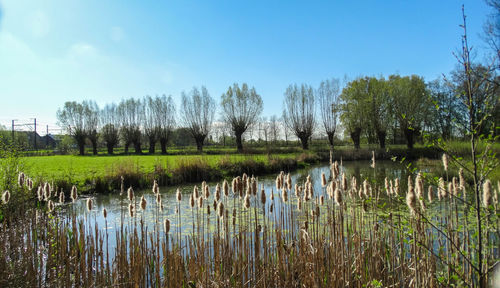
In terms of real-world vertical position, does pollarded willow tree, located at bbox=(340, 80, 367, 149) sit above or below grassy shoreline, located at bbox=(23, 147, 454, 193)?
above

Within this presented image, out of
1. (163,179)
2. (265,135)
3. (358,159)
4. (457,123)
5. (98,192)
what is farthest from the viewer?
(265,135)

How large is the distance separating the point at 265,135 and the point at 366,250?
48049 millimetres

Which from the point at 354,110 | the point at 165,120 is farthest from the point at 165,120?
the point at 354,110

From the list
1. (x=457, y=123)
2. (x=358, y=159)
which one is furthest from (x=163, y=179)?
(x=358, y=159)

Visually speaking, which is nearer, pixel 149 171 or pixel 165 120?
pixel 149 171

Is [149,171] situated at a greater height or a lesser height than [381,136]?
lesser

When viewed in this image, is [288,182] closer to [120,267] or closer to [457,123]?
[457,123]

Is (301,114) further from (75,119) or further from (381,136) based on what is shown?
(75,119)

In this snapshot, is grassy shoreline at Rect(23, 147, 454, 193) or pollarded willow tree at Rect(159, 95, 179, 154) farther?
pollarded willow tree at Rect(159, 95, 179, 154)

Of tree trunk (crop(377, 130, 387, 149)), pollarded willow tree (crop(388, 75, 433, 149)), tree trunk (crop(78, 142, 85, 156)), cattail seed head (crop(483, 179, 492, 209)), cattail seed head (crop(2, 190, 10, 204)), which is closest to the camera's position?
cattail seed head (crop(483, 179, 492, 209))

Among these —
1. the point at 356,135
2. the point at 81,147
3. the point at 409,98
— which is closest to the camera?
the point at 409,98

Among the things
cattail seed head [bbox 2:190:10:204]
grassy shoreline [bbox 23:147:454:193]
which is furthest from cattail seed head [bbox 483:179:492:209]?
grassy shoreline [bbox 23:147:454:193]

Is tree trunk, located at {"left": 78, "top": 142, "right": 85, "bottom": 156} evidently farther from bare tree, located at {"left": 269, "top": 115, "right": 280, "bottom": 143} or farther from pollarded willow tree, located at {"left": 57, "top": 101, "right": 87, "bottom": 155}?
bare tree, located at {"left": 269, "top": 115, "right": 280, "bottom": 143}

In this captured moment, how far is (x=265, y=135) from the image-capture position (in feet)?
169
